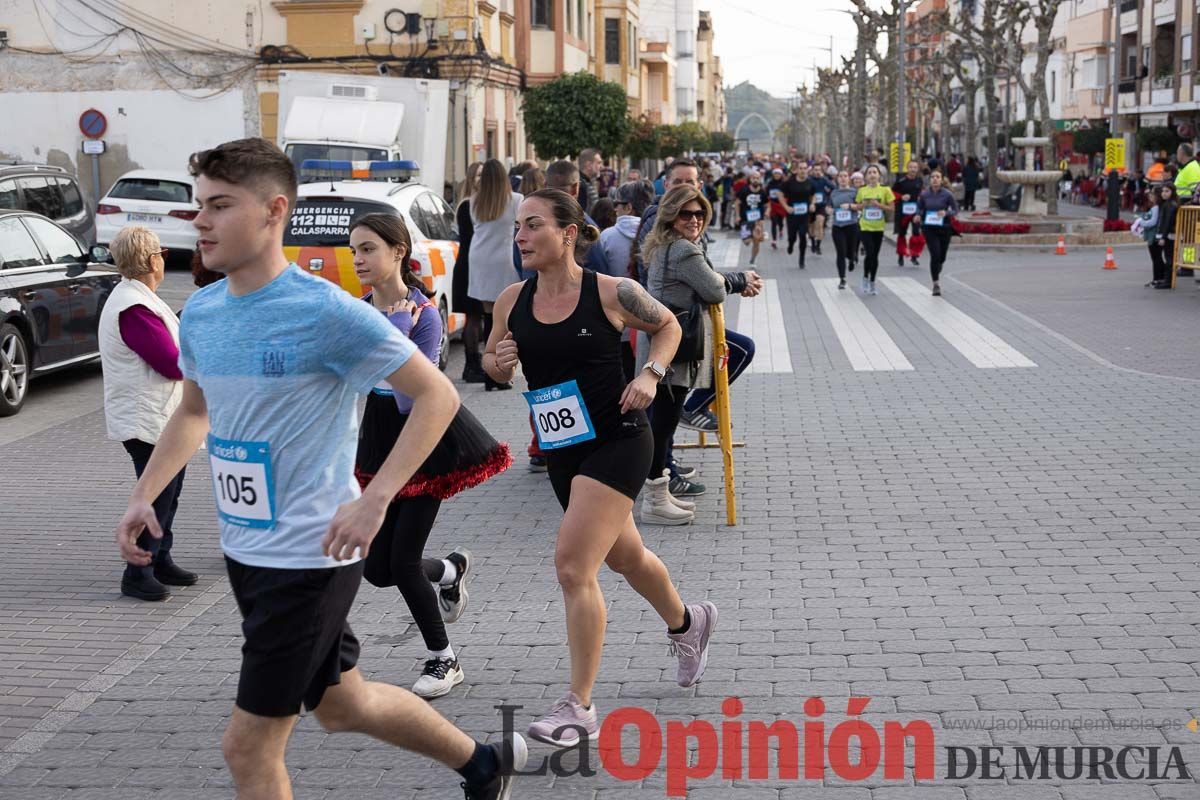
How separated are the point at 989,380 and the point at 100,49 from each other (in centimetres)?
2862

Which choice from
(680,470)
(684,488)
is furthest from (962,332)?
(684,488)

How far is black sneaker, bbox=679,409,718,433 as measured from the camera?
855cm

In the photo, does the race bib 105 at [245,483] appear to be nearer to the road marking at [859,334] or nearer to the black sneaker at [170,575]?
the black sneaker at [170,575]

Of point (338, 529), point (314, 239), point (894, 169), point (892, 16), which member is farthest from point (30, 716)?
point (892, 16)

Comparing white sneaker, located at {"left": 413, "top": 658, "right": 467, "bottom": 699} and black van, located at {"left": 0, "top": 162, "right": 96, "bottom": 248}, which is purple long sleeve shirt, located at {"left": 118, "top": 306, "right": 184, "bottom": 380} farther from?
black van, located at {"left": 0, "top": 162, "right": 96, "bottom": 248}

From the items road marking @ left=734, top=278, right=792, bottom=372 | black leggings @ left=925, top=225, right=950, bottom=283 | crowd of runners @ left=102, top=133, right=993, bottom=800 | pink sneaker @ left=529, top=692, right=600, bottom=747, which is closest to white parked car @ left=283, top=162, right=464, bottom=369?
road marking @ left=734, top=278, right=792, bottom=372

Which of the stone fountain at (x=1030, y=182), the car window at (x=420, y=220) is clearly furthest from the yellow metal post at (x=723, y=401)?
the stone fountain at (x=1030, y=182)

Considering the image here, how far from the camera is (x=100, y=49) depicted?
35.8m

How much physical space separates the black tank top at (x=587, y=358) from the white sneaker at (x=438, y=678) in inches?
41.4

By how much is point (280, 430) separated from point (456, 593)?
2.64m

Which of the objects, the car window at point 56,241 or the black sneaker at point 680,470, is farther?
the car window at point 56,241

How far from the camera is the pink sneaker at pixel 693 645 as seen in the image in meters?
5.23

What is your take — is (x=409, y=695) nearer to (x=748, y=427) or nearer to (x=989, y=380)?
(x=748, y=427)

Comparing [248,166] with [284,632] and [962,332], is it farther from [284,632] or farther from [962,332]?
[962,332]
